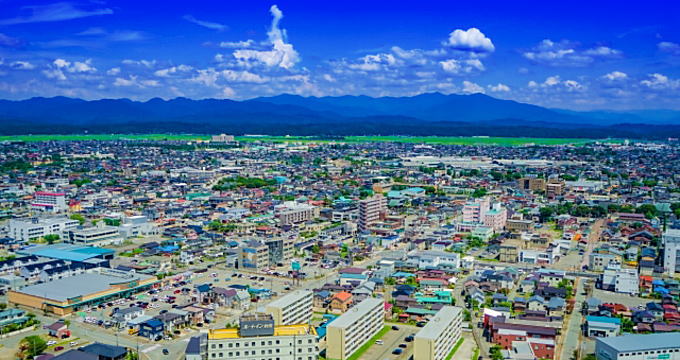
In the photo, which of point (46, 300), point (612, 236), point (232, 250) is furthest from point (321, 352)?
point (612, 236)

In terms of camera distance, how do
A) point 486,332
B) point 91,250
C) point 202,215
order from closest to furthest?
1. point 486,332
2. point 91,250
3. point 202,215

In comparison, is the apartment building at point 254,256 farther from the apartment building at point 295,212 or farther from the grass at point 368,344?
the apartment building at point 295,212

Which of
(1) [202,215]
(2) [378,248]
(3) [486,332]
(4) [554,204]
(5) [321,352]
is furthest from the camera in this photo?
(4) [554,204]

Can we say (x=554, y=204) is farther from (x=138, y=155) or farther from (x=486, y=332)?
(x=138, y=155)

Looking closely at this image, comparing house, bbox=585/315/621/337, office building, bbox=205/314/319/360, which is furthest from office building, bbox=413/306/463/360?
house, bbox=585/315/621/337

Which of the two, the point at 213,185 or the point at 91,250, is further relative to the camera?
the point at 213,185
